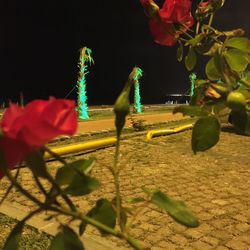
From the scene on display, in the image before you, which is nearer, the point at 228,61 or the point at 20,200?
the point at 228,61

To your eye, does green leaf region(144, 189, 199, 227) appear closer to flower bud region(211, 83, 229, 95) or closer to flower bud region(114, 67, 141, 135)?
flower bud region(114, 67, 141, 135)

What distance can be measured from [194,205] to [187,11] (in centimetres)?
368

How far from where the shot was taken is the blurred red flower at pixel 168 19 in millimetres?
890

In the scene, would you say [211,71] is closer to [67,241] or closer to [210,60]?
[210,60]

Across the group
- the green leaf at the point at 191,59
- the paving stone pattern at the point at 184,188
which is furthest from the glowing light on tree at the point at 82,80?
the green leaf at the point at 191,59

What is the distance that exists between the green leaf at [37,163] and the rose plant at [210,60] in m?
0.32

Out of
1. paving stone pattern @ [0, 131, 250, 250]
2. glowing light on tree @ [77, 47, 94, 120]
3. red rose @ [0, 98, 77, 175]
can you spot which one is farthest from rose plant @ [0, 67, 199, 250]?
glowing light on tree @ [77, 47, 94, 120]

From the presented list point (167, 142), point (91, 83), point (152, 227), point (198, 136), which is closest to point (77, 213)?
point (198, 136)

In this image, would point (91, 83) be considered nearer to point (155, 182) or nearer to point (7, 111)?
point (155, 182)

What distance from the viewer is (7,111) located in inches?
21.2

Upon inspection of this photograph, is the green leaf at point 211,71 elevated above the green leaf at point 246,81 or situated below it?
above

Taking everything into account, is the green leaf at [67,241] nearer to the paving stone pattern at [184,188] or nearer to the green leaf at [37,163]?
the green leaf at [37,163]

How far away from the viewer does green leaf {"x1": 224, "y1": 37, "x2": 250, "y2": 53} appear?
0.92 m

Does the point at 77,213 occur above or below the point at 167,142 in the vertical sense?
above
